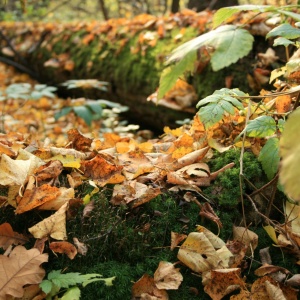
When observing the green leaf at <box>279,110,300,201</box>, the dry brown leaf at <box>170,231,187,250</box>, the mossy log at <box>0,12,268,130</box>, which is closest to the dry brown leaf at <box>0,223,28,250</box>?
the dry brown leaf at <box>170,231,187,250</box>

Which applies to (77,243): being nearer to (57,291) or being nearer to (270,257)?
(57,291)

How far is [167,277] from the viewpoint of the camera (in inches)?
54.6

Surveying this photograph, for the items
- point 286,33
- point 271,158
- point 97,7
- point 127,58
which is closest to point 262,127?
point 271,158

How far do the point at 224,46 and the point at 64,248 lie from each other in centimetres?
89

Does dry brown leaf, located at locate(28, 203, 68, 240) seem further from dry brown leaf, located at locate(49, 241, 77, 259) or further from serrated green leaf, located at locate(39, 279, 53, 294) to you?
serrated green leaf, located at locate(39, 279, 53, 294)

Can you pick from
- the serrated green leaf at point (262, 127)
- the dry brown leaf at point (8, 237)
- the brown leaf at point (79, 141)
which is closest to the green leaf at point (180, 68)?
the serrated green leaf at point (262, 127)

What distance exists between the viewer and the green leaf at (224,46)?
1.02m

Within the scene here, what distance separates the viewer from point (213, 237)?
1494mm

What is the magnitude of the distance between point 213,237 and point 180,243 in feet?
0.42

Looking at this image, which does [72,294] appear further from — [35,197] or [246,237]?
[246,237]

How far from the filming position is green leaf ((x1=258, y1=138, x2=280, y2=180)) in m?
1.53

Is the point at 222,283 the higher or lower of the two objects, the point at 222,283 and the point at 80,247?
the lower

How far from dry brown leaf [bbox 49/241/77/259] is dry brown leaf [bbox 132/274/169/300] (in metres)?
0.25

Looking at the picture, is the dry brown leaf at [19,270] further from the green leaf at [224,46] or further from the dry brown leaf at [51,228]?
the green leaf at [224,46]
